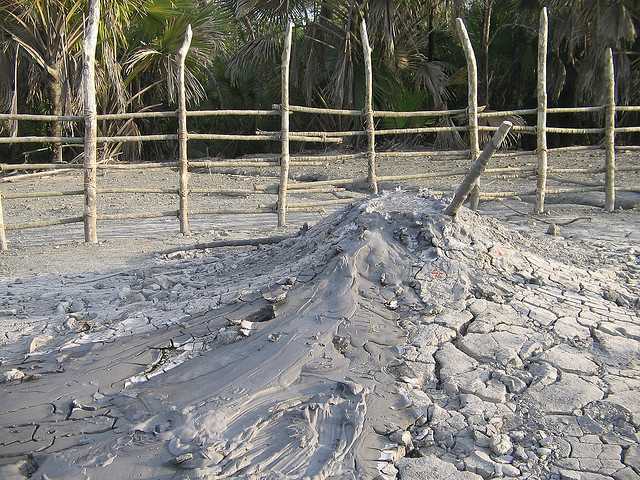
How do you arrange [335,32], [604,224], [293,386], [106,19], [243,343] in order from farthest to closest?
[335,32] < [106,19] < [604,224] < [243,343] < [293,386]

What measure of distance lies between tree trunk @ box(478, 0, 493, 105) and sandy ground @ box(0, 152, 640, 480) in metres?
8.06

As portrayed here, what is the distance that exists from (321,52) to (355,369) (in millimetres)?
9389

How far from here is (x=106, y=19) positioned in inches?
371

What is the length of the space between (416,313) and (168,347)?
122cm

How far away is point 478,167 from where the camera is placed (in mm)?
3607

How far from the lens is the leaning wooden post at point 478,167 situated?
348cm

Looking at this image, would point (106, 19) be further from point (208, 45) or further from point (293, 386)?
point (293, 386)

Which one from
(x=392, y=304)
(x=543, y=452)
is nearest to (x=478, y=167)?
(x=392, y=304)

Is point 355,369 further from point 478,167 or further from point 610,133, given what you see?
point 610,133

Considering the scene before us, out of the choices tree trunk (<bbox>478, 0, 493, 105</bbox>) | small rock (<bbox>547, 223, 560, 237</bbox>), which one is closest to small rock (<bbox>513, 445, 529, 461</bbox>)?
small rock (<bbox>547, 223, 560, 237</bbox>)

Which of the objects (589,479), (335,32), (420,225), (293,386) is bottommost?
(589,479)

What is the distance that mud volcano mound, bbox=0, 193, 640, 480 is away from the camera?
8.54 ft

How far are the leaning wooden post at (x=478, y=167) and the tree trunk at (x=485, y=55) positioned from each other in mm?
8854

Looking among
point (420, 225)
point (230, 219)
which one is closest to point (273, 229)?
point (230, 219)
